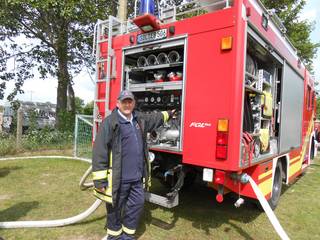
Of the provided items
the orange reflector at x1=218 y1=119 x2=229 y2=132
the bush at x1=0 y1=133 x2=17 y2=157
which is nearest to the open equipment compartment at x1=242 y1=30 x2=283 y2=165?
the orange reflector at x1=218 y1=119 x2=229 y2=132

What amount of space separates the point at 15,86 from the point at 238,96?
14261 millimetres

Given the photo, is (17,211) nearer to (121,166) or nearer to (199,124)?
(121,166)

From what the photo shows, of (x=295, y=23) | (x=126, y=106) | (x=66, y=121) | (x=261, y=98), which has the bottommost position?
(x=66, y=121)

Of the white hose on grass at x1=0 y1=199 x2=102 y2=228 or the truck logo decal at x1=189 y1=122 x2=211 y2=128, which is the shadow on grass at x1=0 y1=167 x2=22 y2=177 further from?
the truck logo decal at x1=189 y1=122 x2=211 y2=128

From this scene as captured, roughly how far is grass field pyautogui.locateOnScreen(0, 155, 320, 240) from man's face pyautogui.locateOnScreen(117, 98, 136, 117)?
164 centimetres

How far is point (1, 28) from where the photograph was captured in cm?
1430

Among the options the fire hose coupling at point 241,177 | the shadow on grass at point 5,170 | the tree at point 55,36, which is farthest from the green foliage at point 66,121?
the fire hose coupling at point 241,177

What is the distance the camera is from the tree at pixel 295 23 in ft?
56.7

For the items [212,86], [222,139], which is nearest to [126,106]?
[212,86]

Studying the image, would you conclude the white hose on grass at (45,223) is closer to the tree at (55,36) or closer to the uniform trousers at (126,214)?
the uniform trousers at (126,214)

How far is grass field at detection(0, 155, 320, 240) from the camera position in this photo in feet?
14.1

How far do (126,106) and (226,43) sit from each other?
1.32 metres

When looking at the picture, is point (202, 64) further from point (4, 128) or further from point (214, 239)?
point (4, 128)

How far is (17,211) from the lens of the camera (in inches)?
195
